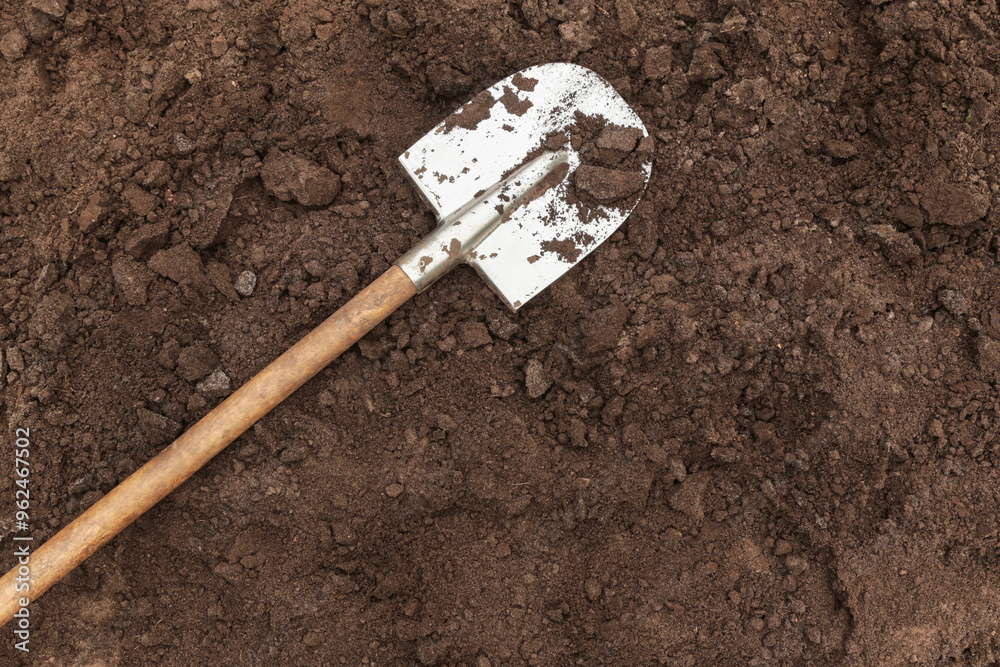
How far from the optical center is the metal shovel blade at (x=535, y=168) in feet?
7.87

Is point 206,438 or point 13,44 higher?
point 13,44

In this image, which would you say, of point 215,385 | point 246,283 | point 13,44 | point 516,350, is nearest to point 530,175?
point 516,350

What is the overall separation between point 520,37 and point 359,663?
2287mm

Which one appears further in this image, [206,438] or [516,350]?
[516,350]

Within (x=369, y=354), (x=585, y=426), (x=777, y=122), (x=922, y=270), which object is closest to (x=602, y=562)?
(x=585, y=426)

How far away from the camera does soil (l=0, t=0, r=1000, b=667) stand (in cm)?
227

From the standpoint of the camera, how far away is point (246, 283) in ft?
7.76

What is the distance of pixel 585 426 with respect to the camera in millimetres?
2346

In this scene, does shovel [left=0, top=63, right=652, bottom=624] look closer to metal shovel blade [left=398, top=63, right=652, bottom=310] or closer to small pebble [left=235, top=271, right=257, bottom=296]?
metal shovel blade [left=398, top=63, right=652, bottom=310]

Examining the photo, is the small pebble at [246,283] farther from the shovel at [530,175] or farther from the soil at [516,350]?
the shovel at [530,175]

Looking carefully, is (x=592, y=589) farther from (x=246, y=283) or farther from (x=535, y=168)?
(x=246, y=283)

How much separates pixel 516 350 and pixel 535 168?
670mm

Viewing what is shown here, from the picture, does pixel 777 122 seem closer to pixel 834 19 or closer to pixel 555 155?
pixel 834 19

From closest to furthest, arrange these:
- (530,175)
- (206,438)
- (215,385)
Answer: (206,438), (215,385), (530,175)
